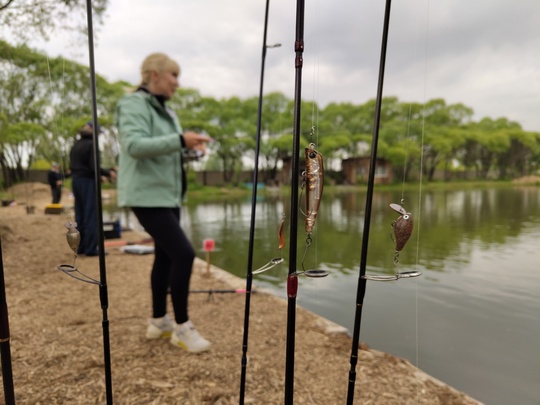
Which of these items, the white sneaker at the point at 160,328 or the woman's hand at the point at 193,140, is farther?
the white sneaker at the point at 160,328

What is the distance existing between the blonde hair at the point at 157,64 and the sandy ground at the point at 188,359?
1796 millimetres

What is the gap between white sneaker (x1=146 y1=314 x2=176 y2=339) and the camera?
2246 millimetres

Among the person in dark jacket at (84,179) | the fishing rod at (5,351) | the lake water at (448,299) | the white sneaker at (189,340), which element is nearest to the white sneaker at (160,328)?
the white sneaker at (189,340)

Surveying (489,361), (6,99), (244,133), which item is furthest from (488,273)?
(244,133)

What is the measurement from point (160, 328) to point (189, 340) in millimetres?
297

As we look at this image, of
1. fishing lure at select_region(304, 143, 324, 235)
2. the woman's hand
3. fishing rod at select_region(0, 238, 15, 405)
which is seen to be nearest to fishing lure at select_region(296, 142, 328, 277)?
fishing lure at select_region(304, 143, 324, 235)

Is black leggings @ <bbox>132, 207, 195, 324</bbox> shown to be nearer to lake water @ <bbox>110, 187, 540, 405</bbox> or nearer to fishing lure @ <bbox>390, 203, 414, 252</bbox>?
lake water @ <bbox>110, 187, 540, 405</bbox>

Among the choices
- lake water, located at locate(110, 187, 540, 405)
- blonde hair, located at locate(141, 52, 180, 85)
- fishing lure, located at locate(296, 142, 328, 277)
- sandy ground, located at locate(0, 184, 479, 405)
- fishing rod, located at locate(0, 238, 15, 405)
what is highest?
blonde hair, located at locate(141, 52, 180, 85)

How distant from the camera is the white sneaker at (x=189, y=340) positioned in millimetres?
2074

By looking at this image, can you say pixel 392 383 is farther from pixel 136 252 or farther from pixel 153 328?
pixel 136 252

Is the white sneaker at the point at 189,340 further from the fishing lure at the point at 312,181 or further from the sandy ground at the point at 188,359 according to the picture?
the fishing lure at the point at 312,181

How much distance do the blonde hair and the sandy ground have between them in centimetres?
180

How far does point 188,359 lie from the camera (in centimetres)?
202

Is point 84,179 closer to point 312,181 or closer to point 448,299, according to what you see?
point 312,181
